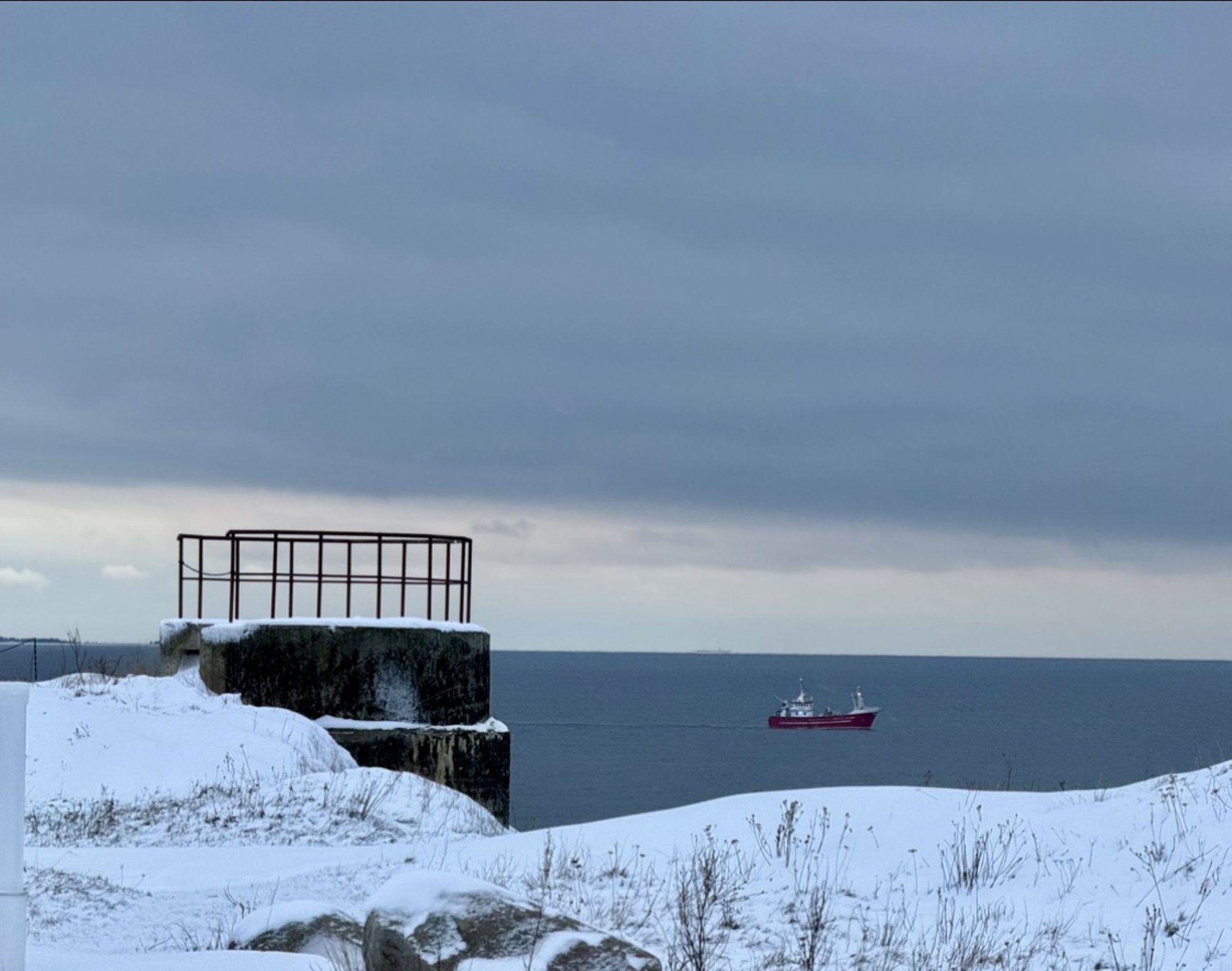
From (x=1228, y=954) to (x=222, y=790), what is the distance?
32.3 feet

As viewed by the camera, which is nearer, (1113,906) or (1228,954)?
(1228,954)

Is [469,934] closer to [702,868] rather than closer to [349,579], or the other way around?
[702,868]

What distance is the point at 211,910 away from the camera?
9.63 metres

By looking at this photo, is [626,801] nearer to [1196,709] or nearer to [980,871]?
[980,871]

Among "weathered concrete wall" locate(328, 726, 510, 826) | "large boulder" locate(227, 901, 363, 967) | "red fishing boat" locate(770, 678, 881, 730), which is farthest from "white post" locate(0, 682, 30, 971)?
"red fishing boat" locate(770, 678, 881, 730)

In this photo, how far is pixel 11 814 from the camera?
482cm

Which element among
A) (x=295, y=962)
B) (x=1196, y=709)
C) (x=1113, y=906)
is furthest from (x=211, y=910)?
(x=1196, y=709)

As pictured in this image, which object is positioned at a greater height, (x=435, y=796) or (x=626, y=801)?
(x=435, y=796)

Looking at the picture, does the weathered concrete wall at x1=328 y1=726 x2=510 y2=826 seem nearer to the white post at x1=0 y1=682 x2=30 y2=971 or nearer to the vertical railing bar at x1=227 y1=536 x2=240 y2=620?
the vertical railing bar at x1=227 y1=536 x2=240 y2=620

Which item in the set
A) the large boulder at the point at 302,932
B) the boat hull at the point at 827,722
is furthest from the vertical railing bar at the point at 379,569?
the boat hull at the point at 827,722

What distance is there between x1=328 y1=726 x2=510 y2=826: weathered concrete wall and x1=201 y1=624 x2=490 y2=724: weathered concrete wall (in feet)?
1.13

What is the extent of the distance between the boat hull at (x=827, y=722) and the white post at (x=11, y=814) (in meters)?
133

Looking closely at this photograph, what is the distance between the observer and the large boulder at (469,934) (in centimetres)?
689

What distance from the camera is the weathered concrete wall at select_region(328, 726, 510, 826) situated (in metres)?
20.6
